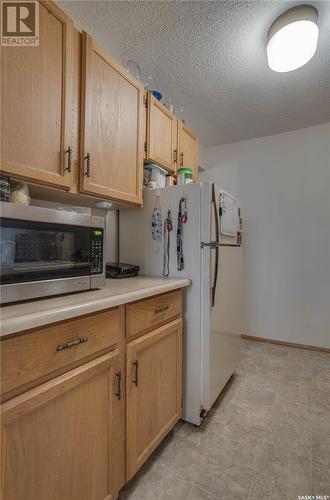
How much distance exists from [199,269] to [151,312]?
0.45 m

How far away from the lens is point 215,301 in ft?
5.11

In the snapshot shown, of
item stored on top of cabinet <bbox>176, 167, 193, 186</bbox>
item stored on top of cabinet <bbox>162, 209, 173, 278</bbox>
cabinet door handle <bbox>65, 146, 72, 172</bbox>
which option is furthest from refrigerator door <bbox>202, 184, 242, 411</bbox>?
cabinet door handle <bbox>65, 146, 72, 172</bbox>

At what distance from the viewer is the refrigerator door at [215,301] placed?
1.47 metres

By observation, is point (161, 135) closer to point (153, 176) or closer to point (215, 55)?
point (153, 176)

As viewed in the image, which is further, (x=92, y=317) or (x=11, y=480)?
(x=92, y=317)

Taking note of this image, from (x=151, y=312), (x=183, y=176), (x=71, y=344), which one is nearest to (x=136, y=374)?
(x=151, y=312)

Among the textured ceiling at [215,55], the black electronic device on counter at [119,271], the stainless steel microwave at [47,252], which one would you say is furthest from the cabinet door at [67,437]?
the textured ceiling at [215,55]

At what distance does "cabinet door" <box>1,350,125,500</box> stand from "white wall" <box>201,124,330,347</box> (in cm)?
234

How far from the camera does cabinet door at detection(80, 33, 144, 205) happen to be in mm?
1191

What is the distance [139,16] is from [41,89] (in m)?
0.86

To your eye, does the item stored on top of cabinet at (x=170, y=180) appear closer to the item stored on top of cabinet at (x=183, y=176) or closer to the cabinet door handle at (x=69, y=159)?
the item stored on top of cabinet at (x=183, y=176)

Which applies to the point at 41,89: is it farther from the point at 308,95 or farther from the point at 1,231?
the point at 308,95

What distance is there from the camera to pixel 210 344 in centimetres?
149

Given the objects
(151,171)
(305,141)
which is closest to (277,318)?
(305,141)
